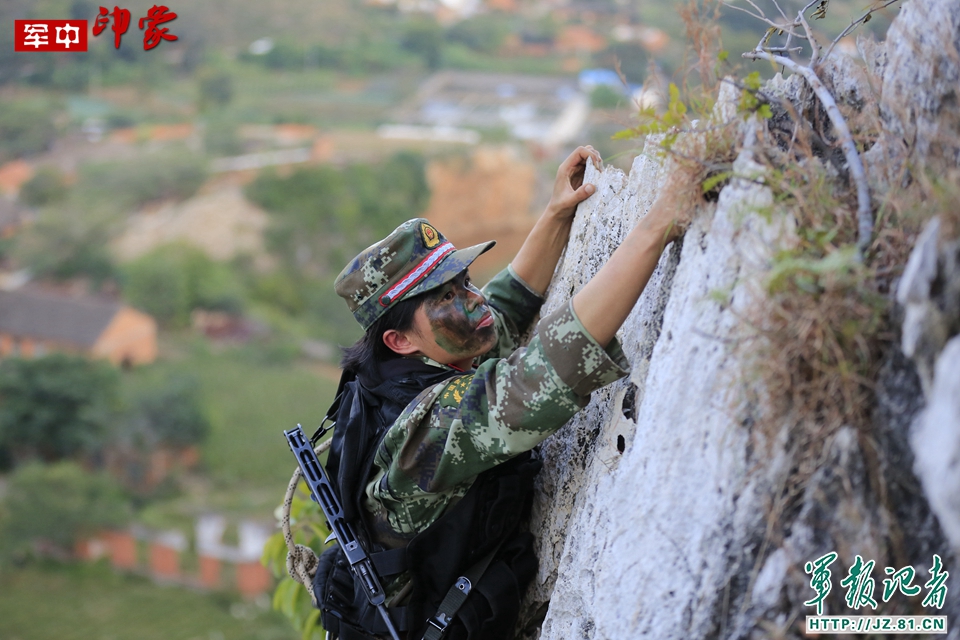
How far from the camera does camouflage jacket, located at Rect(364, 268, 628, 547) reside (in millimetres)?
2326

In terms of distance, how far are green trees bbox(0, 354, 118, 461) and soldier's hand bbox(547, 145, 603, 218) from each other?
98.0 feet

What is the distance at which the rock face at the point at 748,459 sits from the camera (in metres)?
1.82

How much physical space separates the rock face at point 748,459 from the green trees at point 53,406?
3069cm

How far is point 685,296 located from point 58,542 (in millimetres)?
28258

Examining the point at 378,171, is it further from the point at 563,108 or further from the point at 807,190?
the point at 807,190

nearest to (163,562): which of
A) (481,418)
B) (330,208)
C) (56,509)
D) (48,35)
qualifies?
(56,509)

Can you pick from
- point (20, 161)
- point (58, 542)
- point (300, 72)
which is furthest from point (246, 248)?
point (300, 72)

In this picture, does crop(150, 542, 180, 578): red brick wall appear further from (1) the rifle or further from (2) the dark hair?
(2) the dark hair

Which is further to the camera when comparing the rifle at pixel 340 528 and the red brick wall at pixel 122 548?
the red brick wall at pixel 122 548

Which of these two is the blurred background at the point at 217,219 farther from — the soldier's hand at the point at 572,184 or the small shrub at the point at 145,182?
the soldier's hand at the point at 572,184

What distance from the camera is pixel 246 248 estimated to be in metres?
42.8

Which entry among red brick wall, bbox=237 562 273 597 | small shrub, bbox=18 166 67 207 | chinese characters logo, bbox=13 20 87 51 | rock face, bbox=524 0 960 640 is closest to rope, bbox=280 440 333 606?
rock face, bbox=524 0 960 640

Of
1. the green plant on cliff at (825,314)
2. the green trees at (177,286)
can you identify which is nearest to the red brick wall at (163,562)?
the green trees at (177,286)

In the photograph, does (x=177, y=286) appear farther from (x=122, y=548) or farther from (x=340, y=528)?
(x=340, y=528)
